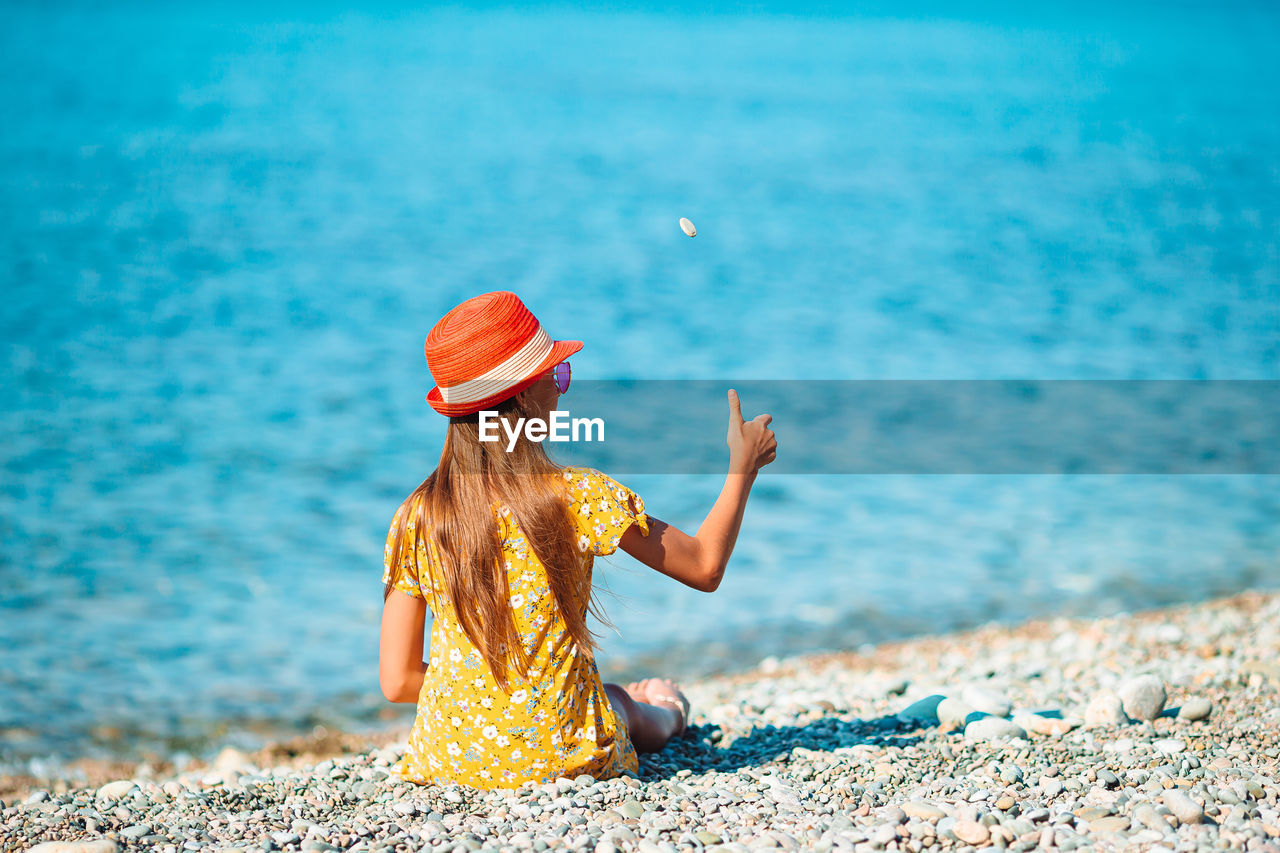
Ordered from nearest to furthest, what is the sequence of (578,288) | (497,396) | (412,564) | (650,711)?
(497,396)
(412,564)
(650,711)
(578,288)

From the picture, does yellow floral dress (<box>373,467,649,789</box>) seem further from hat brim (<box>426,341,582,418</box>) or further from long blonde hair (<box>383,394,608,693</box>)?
hat brim (<box>426,341,582,418</box>)

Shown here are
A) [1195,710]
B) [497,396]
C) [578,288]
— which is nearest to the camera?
[497,396]

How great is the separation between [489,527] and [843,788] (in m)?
1.22

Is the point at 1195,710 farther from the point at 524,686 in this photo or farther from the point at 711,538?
the point at 524,686

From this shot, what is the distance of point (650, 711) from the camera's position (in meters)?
3.63

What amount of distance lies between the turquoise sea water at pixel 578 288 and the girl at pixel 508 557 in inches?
11.8

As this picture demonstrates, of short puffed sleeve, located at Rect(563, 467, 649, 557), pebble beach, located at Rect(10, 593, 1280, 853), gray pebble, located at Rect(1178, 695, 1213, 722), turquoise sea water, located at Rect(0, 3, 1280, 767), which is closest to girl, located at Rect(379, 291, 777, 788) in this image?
short puffed sleeve, located at Rect(563, 467, 649, 557)

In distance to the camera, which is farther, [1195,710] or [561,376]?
[1195,710]

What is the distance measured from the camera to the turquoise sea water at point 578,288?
6375 mm

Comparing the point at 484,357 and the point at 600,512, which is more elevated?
the point at 484,357

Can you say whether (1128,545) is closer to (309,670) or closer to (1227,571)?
(1227,571)

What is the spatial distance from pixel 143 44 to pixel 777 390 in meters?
32.5

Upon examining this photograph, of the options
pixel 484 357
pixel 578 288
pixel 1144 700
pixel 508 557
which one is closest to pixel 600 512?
pixel 508 557

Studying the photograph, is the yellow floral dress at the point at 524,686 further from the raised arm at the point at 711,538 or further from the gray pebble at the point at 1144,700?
the gray pebble at the point at 1144,700
